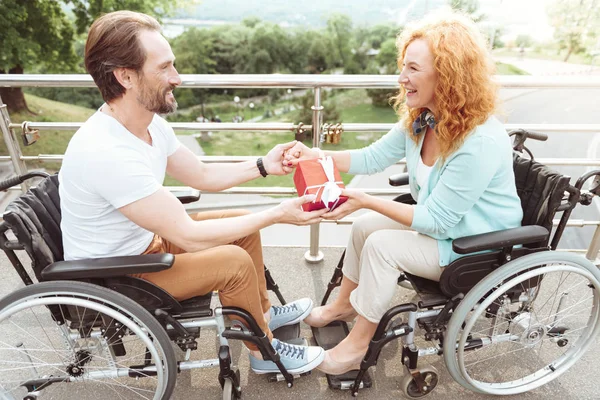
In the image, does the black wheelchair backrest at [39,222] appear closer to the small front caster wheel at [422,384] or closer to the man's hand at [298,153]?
the man's hand at [298,153]

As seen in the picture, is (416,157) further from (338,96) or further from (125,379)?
(338,96)

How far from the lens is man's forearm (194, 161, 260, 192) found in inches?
71.9

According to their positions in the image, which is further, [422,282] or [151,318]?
[422,282]

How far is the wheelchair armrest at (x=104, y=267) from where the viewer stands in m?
1.24

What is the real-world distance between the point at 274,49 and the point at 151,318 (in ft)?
106

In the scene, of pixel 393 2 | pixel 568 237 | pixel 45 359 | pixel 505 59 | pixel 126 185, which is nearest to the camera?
pixel 126 185

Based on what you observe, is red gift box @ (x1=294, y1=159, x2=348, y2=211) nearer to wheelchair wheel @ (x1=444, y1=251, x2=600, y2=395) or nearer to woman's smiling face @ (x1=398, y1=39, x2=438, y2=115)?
woman's smiling face @ (x1=398, y1=39, x2=438, y2=115)

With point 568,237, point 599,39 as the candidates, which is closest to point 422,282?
point 568,237

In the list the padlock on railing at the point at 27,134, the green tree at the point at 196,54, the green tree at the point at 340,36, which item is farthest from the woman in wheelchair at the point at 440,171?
the green tree at the point at 340,36

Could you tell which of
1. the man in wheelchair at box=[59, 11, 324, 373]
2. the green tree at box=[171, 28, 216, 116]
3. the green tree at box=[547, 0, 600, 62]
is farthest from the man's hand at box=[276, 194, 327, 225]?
the green tree at box=[547, 0, 600, 62]

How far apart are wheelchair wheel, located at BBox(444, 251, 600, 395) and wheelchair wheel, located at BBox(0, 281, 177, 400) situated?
99cm

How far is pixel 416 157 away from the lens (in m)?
1.68

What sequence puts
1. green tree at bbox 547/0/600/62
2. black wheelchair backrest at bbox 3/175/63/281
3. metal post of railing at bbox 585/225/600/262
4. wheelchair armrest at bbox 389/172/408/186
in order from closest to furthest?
black wheelchair backrest at bbox 3/175/63/281 < wheelchair armrest at bbox 389/172/408/186 < metal post of railing at bbox 585/225/600/262 < green tree at bbox 547/0/600/62

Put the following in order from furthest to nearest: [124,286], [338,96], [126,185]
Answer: [338,96], [124,286], [126,185]
